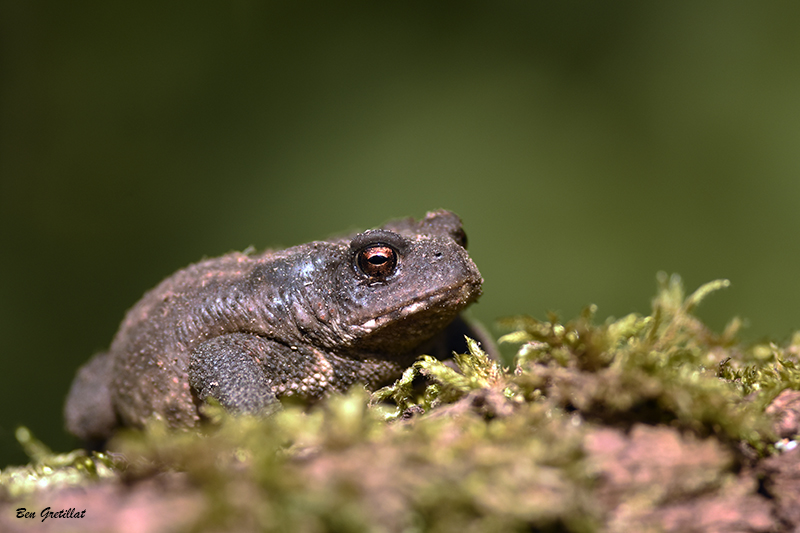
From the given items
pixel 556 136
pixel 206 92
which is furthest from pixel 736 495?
pixel 206 92

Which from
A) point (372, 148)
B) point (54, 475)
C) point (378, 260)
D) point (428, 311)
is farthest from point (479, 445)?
point (372, 148)

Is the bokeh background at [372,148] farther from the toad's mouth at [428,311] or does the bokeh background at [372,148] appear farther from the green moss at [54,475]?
the green moss at [54,475]

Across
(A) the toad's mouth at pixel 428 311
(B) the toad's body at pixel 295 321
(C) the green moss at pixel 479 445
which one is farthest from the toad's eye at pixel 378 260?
(C) the green moss at pixel 479 445

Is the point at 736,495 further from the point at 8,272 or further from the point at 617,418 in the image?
the point at 8,272

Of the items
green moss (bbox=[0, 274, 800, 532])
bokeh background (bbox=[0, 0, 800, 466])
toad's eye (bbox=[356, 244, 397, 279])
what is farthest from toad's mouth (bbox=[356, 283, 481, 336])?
bokeh background (bbox=[0, 0, 800, 466])

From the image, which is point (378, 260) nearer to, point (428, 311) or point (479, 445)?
point (428, 311)

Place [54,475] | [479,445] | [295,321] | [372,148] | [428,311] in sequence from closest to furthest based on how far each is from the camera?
[479,445] → [54,475] → [428,311] → [295,321] → [372,148]
